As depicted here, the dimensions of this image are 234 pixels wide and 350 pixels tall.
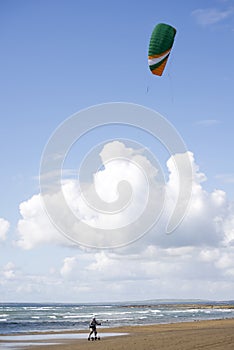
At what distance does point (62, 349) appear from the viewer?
20.8 meters

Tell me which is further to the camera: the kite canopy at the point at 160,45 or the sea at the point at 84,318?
the sea at the point at 84,318

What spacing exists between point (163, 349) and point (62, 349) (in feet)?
15.1

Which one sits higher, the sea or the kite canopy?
the kite canopy

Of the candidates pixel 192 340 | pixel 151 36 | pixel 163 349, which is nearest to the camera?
pixel 163 349

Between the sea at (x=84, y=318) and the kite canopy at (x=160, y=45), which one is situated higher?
the kite canopy at (x=160, y=45)

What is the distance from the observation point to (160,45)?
75.0 feet

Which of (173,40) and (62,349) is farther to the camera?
(173,40)

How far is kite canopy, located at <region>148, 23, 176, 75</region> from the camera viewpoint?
22.8m

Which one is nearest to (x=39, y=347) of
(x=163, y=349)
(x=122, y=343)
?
(x=122, y=343)

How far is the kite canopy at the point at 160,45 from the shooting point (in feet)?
74.8

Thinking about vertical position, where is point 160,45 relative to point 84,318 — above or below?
above

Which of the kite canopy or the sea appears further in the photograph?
the sea

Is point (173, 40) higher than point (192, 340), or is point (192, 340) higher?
point (173, 40)

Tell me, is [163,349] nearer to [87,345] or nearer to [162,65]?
[87,345]
